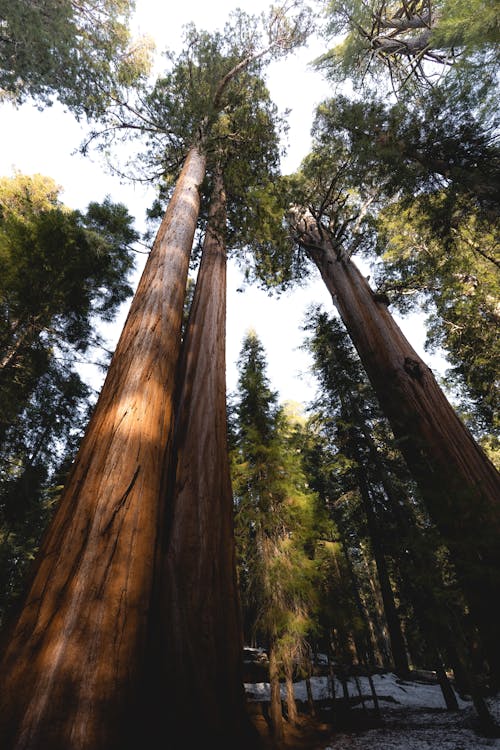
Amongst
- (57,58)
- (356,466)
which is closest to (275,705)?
(356,466)

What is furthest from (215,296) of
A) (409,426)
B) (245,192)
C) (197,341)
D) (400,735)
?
(400,735)

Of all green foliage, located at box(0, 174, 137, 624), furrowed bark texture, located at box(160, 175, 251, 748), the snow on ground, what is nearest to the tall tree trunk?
the snow on ground

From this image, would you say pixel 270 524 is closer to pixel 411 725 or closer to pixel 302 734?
pixel 302 734

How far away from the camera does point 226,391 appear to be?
339 centimetres

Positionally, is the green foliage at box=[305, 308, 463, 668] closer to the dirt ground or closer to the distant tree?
the distant tree

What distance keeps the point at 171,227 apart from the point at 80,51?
6.57 meters

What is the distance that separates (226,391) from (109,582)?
7.66ft

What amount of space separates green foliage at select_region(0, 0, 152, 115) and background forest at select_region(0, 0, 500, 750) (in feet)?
0.16

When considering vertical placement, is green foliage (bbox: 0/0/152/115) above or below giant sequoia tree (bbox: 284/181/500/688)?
above

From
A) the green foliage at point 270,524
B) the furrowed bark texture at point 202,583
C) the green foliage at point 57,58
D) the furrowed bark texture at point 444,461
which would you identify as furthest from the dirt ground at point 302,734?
the green foliage at point 57,58

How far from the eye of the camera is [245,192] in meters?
5.98

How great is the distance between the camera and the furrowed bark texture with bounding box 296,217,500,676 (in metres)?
2.69

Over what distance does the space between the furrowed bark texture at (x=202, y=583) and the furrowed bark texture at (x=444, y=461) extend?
222 centimetres

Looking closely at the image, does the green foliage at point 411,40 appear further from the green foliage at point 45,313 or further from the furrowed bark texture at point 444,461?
the green foliage at point 45,313
